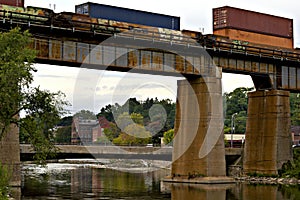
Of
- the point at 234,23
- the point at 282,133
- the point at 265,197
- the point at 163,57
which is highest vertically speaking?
the point at 234,23

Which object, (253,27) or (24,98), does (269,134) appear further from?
(24,98)

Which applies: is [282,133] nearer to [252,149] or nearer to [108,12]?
[252,149]

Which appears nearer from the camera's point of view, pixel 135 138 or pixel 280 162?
pixel 280 162

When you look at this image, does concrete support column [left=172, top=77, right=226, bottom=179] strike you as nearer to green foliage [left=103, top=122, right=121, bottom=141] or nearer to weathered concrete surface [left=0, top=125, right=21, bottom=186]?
weathered concrete surface [left=0, top=125, right=21, bottom=186]

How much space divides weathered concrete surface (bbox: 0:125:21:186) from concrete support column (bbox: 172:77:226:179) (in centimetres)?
1802

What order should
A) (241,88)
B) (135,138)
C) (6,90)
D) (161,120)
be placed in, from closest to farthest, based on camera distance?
(6,90) < (135,138) < (161,120) < (241,88)

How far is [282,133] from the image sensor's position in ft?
217

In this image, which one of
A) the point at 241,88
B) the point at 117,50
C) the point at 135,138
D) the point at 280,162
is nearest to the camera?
the point at 117,50

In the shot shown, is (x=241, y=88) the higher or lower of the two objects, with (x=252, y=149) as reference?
higher

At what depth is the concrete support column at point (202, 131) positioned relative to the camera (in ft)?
197

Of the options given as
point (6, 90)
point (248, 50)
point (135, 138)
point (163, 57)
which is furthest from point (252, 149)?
point (135, 138)

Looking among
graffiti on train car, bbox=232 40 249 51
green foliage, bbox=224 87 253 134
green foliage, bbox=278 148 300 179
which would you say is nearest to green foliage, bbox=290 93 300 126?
green foliage, bbox=224 87 253 134

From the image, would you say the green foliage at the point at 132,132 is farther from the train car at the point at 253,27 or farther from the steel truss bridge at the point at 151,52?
the steel truss bridge at the point at 151,52

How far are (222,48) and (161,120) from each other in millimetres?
94885
